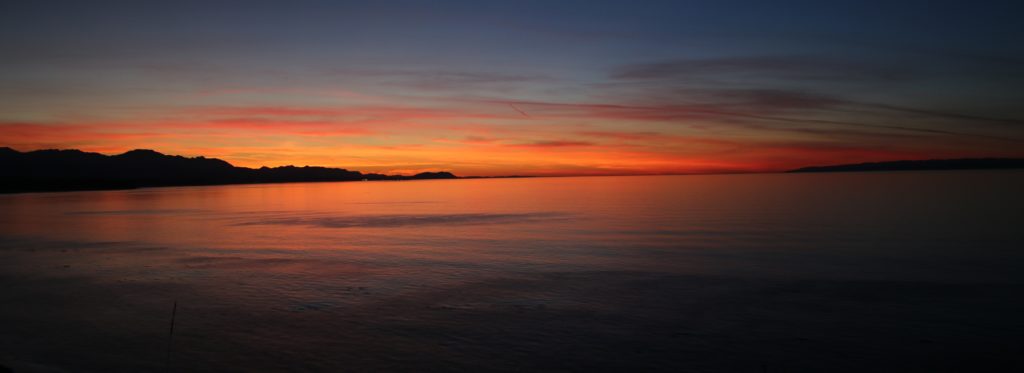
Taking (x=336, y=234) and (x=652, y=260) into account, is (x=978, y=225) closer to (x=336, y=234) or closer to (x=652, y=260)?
(x=652, y=260)

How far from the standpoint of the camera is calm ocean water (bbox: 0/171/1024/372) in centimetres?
1009

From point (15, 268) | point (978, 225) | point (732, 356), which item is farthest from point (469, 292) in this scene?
point (978, 225)

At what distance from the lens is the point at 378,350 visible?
10555 mm

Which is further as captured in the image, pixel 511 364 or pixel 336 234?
pixel 336 234

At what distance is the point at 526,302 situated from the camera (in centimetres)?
1403

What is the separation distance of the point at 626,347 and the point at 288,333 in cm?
635

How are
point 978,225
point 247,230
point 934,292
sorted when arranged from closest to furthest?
point 934,292 < point 978,225 < point 247,230

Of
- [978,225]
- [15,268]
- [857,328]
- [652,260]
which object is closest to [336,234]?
[15,268]

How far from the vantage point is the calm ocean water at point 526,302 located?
10094mm

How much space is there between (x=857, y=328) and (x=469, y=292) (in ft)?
28.2

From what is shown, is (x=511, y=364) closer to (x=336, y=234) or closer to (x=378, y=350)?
(x=378, y=350)

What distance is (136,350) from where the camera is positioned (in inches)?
413

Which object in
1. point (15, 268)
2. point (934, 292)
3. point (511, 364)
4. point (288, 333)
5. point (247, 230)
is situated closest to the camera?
point (511, 364)

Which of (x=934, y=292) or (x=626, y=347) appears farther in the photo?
(x=934, y=292)
